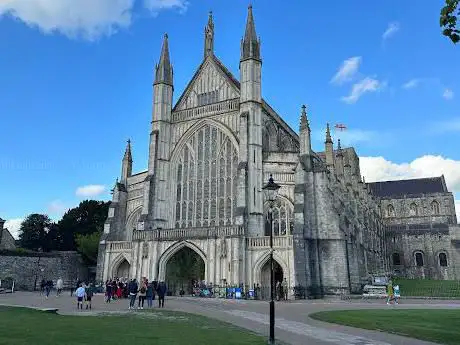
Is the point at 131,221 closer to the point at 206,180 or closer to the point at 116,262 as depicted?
the point at 116,262

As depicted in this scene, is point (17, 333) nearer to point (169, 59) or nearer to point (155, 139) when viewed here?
point (155, 139)

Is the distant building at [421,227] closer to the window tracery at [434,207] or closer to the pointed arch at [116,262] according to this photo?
the window tracery at [434,207]

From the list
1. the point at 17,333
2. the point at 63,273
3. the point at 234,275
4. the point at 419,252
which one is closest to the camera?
the point at 17,333

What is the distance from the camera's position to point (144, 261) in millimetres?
37812

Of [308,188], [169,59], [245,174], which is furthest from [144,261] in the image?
[169,59]

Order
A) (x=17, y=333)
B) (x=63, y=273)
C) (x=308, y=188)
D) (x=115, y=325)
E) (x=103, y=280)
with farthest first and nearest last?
(x=63, y=273), (x=103, y=280), (x=308, y=188), (x=115, y=325), (x=17, y=333)

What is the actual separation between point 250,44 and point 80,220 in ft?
119

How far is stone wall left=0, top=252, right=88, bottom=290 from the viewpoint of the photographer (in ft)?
142

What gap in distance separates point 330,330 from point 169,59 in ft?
122

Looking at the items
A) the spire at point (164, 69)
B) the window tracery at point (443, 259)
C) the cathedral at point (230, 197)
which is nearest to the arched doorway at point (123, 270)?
the cathedral at point (230, 197)

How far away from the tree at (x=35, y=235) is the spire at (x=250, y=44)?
4204cm

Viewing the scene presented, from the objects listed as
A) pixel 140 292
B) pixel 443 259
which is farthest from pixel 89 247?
pixel 443 259

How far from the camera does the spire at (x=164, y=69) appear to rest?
148 feet

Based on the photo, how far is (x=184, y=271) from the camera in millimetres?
39438
